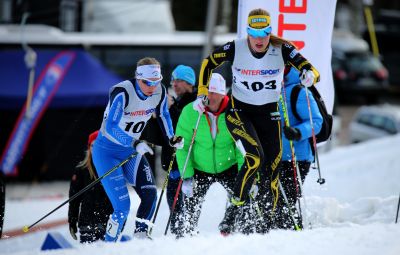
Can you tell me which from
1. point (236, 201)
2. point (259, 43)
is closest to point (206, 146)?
point (236, 201)

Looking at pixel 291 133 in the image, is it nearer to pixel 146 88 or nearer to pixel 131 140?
pixel 146 88

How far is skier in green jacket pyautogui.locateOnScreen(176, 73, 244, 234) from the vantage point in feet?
22.8

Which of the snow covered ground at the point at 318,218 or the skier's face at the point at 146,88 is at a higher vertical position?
the skier's face at the point at 146,88

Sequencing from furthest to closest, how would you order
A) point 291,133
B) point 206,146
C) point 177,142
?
1. point 206,146
2. point 177,142
3. point 291,133

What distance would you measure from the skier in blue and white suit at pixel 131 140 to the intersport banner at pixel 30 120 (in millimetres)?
8307

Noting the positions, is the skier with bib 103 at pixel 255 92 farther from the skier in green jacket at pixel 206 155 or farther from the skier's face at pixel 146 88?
the skier's face at pixel 146 88

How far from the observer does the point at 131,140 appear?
6852mm

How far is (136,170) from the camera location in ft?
22.7

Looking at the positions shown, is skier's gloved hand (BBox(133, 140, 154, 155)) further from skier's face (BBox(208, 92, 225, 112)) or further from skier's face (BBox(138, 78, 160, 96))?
skier's face (BBox(208, 92, 225, 112))

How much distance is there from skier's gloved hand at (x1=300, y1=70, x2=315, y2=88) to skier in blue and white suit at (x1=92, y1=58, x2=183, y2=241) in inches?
49.0

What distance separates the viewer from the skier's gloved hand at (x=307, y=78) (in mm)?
6574

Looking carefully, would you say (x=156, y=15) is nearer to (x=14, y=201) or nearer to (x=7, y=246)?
(x=14, y=201)

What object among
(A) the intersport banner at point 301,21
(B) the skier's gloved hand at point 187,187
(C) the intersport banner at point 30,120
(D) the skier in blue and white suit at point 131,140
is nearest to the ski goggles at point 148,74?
(D) the skier in blue and white suit at point 131,140

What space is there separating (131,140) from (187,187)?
0.70m
